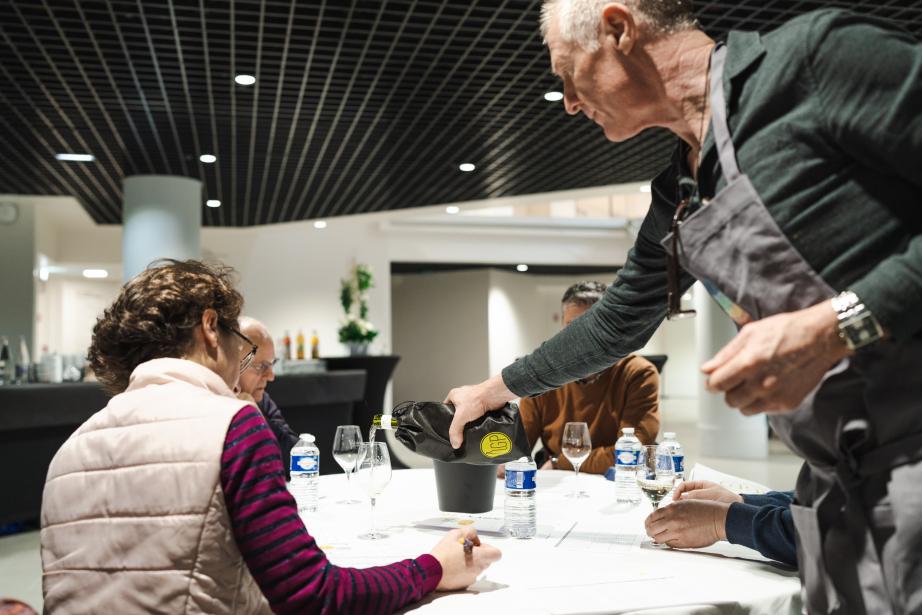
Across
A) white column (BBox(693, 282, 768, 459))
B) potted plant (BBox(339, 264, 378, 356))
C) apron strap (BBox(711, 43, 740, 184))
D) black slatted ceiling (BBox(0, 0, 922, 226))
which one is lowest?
white column (BBox(693, 282, 768, 459))

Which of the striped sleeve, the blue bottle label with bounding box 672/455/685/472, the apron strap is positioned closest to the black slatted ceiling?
the blue bottle label with bounding box 672/455/685/472

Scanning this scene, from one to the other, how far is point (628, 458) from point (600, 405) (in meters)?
1.05

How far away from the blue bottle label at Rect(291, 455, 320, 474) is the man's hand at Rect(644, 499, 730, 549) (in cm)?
103

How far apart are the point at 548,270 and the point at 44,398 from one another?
12.5m

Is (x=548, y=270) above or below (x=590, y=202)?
below

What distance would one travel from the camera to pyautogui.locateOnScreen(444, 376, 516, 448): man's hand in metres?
1.81

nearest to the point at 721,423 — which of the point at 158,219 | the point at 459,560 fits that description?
the point at 158,219

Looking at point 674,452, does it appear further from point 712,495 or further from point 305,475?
point 305,475

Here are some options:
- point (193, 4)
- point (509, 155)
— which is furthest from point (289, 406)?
point (193, 4)

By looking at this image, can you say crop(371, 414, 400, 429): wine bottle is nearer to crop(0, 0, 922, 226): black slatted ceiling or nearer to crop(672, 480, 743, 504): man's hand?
crop(672, 480, 743, 504): man's hand

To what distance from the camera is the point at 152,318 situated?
1375mm

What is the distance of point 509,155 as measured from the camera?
24.7ft

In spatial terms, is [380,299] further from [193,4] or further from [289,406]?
[193,4]

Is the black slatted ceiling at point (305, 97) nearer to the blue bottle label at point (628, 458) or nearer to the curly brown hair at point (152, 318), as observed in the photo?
the blue bottle label at point (628, 458)
